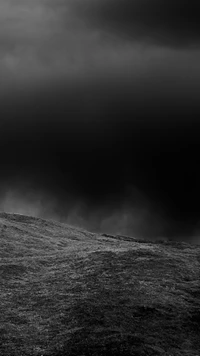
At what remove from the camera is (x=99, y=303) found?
1502 inches

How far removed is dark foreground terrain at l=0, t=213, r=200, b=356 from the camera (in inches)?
1224

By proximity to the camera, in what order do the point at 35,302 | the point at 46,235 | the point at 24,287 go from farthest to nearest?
the point at 46,235, the point at 24,287, the point at 35,302

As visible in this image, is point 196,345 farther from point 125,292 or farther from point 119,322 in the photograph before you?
point 125,292

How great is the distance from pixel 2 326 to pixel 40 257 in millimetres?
23967

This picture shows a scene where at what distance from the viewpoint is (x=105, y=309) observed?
121 feet

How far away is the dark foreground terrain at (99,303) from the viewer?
31094mm

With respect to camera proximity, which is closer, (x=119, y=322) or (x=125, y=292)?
(x=119, y=322)

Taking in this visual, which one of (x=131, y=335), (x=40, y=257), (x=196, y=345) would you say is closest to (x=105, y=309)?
(x=131, y=335)

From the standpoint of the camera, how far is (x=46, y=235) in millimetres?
83688

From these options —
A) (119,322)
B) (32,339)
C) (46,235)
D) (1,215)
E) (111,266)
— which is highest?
(1,215)

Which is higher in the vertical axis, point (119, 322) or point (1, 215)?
point (1, 215)

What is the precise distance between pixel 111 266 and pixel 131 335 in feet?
56.6

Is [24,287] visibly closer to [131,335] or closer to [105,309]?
[105,309]

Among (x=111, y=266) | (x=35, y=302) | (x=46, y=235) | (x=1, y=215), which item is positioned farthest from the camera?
(x=1, y=215)
